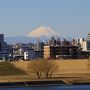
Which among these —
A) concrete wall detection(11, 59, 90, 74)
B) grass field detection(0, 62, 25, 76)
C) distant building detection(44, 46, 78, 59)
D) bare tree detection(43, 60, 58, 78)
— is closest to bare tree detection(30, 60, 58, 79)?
bare tree detection(43, 60, 58, 78)

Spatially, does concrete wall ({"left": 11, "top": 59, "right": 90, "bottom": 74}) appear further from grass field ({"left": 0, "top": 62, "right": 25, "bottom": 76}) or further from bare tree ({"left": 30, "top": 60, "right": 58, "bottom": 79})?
bare tree ({"left": 30, "top": 60, "right": 58, "bottom": 79})

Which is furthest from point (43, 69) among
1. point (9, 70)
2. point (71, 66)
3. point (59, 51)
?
point (59, 51)

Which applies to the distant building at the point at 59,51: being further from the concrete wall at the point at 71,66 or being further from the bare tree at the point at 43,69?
the bare tree at the point at 43,69

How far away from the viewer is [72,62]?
8875 cm

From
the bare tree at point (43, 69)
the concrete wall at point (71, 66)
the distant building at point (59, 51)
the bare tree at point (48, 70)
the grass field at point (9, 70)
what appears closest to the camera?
the bare tree at point (48, 70)

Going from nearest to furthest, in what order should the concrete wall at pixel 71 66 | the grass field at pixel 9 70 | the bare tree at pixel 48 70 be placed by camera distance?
the bare tree at pixel 48 70 < the grass field at pixel 9 70 < the concrete wall at pixel 71 66

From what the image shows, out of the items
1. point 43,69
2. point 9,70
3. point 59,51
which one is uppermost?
point 59,51

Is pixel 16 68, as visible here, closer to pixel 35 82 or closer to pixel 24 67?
pixel 24 67

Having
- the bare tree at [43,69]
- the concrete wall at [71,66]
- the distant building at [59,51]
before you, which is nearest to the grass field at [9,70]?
the concrete wall at [71,66]

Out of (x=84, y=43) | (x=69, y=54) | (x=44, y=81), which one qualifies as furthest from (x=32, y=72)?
(x=84, y=43)

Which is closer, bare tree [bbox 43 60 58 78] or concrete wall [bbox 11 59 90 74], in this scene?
bare tree [bbox 43 60 58 78]

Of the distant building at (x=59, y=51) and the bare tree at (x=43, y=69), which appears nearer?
the bare tree at (x=43, y=69)

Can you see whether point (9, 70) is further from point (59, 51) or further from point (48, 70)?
point (59, 51)

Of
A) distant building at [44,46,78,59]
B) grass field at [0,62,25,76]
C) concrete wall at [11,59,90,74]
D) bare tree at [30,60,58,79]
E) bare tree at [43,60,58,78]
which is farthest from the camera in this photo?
distant building at [44,46,78,59]
